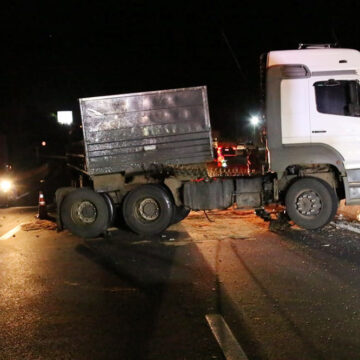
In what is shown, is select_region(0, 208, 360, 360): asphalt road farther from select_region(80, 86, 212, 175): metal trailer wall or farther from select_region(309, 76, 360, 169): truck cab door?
select_region(309, 76, 360, 169): truck cab door

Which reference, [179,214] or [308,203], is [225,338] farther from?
[179,214]

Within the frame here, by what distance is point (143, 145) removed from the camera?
9.97 metres

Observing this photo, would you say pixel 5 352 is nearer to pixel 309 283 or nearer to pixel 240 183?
pixel 309 283

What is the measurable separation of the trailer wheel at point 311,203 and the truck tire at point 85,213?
401 cm

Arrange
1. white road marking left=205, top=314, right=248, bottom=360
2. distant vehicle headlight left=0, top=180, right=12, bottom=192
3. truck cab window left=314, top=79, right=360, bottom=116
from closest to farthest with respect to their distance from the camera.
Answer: white road marking left=205, top=314, right=248, bottom=360 < truck cab window left=314, top=79, right=360, bottom=116 < distant vehicle headlight left=0, top=180, right=12, bottom=192

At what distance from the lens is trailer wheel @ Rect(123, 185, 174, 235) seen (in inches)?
394

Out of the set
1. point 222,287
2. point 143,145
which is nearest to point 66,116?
point 143,145

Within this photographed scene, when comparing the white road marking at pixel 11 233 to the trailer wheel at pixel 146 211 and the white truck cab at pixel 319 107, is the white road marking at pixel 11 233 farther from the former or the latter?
the white truck cab at pixel 319 107

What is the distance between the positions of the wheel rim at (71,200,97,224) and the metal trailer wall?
30.9 inches

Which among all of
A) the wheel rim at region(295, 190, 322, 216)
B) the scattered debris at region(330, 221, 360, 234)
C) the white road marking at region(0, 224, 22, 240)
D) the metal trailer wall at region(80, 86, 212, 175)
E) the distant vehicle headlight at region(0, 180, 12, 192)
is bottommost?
the scattered debris at region(330, 221, 360, 234)

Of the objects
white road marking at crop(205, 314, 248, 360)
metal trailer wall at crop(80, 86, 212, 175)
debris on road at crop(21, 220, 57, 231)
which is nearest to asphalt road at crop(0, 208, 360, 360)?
white road marking at crop(205, 314, 248, 360)

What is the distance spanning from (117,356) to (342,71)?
7506 millimetres

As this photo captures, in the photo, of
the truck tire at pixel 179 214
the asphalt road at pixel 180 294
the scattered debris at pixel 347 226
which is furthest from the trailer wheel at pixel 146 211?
the scattered debris at pixel 347 226

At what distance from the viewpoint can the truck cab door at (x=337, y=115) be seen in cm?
941
